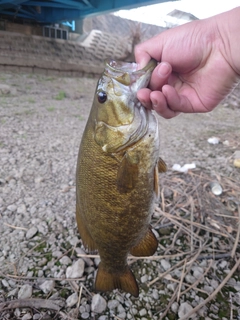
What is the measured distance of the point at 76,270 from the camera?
228cm

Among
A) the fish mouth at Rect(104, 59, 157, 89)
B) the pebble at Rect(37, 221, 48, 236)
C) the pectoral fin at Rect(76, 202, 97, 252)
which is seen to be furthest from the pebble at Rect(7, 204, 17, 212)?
the fish mouth at Rect(104, 59, 157, 89)

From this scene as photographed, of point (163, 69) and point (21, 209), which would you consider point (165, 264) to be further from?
point (163, 69)

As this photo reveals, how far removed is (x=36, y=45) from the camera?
423 inches

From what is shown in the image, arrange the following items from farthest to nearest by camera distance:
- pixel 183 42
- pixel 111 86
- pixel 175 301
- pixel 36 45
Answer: pixel 36 45 → pixel 175 301 → pixel 183 42 → pixel 111 86

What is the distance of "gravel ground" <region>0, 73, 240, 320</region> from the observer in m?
2.08

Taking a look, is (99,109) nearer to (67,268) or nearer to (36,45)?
(67,268)

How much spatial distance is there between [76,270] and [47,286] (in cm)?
25

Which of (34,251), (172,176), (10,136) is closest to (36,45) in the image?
(10,136)

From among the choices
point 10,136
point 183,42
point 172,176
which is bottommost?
point 10,136

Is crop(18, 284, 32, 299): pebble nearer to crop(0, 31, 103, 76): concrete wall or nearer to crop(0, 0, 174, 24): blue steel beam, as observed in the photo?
crop(0, 0, 174, 24): blue steel beam

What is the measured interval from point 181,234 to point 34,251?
1.41 metres

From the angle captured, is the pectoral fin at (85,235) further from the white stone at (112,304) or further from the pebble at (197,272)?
the pebble at (197,272)

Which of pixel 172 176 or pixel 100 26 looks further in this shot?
pixel 100 26

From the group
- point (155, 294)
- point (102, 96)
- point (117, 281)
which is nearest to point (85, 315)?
point (117, 281)
